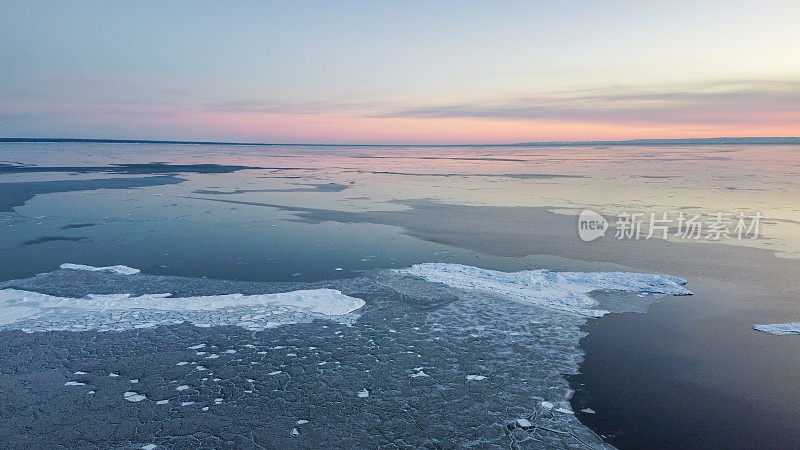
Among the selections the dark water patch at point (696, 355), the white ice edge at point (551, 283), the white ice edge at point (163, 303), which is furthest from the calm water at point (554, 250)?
the white ice edge at point (163, 303)

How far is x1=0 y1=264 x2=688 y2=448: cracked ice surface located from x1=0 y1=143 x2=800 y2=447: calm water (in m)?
0.57

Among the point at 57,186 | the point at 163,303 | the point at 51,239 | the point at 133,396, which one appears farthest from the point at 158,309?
the point at 57,186

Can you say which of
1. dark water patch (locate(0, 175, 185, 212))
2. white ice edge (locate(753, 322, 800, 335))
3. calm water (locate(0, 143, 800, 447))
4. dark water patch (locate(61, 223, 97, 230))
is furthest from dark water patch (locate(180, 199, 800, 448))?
dark water patch (locate(0, 175, 185, 212))

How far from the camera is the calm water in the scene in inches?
182

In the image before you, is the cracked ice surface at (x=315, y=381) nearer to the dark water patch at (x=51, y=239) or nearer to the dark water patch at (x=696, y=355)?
the dark water patch at (x=696, y=355)

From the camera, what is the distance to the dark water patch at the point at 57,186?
663 inches

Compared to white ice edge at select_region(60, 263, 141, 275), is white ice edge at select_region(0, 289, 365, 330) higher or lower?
lower

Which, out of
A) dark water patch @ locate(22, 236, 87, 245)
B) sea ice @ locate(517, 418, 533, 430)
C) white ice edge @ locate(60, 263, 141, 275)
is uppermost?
dark water patch @ locate(22, 236, 87, 245)

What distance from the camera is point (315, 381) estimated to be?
4.95m

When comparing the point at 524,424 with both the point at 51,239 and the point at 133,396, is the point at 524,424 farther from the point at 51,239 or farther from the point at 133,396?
the point at 51,239

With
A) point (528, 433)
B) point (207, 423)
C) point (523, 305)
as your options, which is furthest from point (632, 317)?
point (207, 423)

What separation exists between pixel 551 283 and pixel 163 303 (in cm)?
593

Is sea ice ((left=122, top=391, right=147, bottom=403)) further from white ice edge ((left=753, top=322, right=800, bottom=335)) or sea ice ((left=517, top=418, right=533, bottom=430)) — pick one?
white ice edge ((left=753, top=322, right=800, bottom=335))

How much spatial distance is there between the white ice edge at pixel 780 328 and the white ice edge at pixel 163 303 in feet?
17.0
